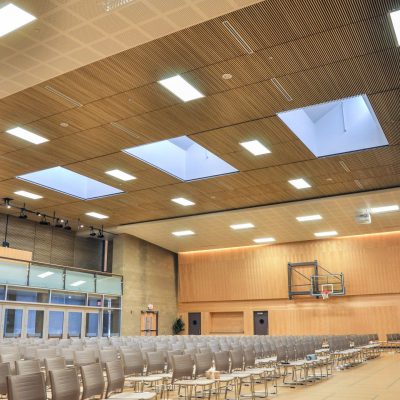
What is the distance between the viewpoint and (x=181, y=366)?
766 cm

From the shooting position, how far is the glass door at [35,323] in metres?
19.1

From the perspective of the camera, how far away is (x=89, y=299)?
22.5 meters

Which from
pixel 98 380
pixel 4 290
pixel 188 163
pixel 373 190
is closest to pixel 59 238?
pixel 4 290

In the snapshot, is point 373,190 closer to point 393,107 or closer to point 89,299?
point 393,107

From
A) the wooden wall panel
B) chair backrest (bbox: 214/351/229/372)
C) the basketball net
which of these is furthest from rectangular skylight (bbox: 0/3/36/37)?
the wooden wall panel

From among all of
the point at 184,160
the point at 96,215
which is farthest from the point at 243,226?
the point at 184,160

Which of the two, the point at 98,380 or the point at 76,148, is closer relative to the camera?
the point at 98,380

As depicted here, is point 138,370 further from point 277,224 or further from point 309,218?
point 277,224

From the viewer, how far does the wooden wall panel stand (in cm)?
2325

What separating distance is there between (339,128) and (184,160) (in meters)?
5.53

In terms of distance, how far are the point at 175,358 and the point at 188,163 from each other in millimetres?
9689

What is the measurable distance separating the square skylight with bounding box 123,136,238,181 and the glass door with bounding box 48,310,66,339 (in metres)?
9.29

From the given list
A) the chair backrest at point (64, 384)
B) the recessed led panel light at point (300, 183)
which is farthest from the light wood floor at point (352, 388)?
the recessed led panel light at point (300, 183)

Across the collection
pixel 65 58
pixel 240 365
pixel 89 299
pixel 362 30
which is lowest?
pixel 240 365
